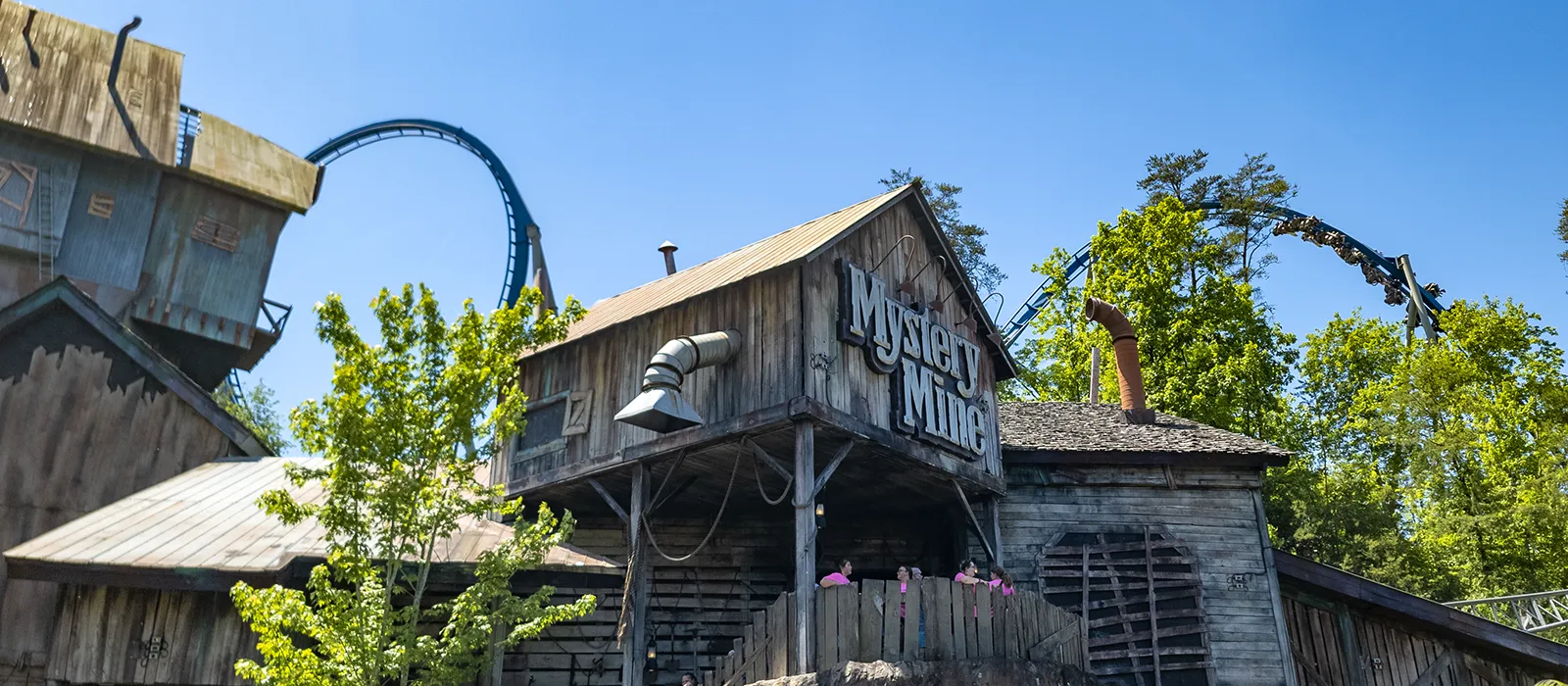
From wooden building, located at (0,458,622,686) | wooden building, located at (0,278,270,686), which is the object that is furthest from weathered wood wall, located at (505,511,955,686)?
wooden building, located at (0,278,270,686)

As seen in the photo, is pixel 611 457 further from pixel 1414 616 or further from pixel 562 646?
pixel 1414 616

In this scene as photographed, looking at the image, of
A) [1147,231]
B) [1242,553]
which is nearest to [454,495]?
[1242,553]

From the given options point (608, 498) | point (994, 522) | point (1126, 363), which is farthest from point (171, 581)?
point (1126, 363)

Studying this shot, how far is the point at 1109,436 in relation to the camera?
19.4 metres

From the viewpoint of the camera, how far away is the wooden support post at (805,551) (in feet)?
43.0

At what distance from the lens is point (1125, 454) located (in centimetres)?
1831

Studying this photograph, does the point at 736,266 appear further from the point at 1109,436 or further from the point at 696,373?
the point at 1109,436

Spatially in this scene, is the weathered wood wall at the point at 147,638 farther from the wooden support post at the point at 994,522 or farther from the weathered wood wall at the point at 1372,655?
the weathered wood wall at the point at 1372,655

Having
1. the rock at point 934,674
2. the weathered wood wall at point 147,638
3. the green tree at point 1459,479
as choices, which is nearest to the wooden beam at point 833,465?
the rock at point 934,674

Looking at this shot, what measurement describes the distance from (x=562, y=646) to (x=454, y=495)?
584 cm

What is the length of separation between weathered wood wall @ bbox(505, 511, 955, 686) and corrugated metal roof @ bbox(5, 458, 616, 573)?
11.7ft

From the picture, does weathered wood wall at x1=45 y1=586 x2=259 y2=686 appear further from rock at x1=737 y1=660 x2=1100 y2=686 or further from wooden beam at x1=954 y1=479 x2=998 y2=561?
wooden beam at x1=954 y1=479 x2=998 y2=561

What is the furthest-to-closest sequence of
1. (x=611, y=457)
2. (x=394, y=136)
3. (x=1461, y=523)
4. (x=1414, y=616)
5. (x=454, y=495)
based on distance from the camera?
(x=394, y=136)
(x=1461, y=523)
(x=1414, y=616)
(x=611, y=457)
(x=454, y=495)

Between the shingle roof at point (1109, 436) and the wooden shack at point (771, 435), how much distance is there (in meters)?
1.03
